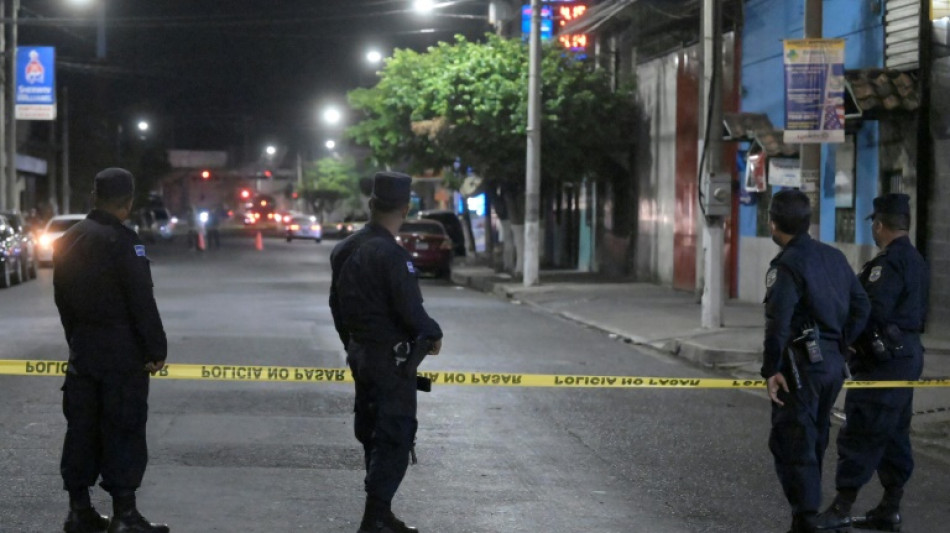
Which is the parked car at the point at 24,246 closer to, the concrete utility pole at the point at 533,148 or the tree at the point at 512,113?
the tree at the point at 512,113

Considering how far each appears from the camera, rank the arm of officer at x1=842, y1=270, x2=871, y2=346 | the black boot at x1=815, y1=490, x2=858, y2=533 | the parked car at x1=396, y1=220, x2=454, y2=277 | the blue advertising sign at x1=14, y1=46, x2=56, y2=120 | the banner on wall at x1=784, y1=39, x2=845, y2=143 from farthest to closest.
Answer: the blue advertising sign at x1=14, y1=46, x2=56, y2=120 → the parked car at x1=396, y1=220, x2=454, y2=277 → the banner on wall at x1=784, y1=39, x2=845, y2=143 → the black boot at x1=815, y1=490, x2=858, y2=533 → the arm of officer at x1=842, y1=270, x2=871, y2=346

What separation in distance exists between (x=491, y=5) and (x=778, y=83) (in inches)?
691

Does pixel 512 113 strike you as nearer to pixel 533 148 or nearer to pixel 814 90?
pixel 533 148

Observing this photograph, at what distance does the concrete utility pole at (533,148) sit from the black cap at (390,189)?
70.7 feet

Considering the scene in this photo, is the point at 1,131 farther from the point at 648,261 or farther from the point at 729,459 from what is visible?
the point at 729,459

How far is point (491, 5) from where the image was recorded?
1569 inches

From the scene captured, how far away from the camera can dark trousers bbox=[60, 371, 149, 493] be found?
22.5 feet

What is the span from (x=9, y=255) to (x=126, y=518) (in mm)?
22087

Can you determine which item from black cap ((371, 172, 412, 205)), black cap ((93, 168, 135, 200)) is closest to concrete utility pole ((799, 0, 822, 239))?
black cap ((371, 172, 412, 205))

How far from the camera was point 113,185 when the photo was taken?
6957 millimetres

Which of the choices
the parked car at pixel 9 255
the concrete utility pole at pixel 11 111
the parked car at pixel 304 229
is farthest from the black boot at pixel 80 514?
the parked car at pixel 304 229

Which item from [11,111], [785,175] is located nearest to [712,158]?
[785,175]

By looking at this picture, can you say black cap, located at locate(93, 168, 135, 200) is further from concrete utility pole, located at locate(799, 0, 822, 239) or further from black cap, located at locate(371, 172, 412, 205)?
concrete utility pole, located at locate(799, 0, 822, 239)

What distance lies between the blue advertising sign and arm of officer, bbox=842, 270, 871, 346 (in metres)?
36.0
